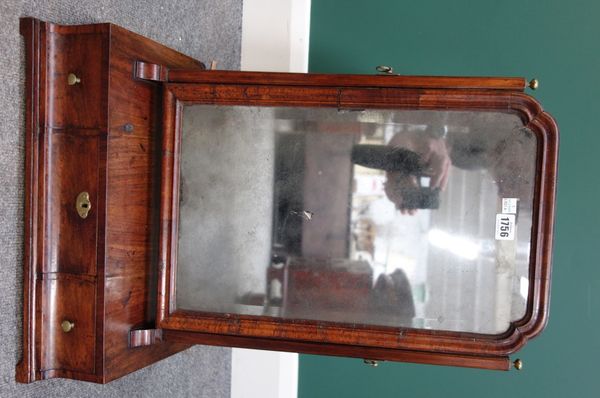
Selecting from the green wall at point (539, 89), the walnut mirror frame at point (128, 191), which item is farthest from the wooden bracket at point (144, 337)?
the green wall at point (539, 89)

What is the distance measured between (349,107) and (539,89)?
59 cm

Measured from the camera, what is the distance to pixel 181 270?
1.00m

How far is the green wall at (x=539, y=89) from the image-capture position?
127 cm

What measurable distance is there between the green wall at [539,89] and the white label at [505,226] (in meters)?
0.42

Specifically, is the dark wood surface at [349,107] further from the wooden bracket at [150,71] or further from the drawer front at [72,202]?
the drawer front at [72,202]

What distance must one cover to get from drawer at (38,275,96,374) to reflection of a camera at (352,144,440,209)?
0.50 meters

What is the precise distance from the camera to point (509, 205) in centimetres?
93

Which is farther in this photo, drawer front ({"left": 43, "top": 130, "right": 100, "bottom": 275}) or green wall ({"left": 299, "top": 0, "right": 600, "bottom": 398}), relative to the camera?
green wall ({"left": 299, "top": 0, "right": 600, "bottom": 398})

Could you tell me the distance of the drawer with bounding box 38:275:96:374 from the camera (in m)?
0.92

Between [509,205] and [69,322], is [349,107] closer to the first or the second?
[509,205]

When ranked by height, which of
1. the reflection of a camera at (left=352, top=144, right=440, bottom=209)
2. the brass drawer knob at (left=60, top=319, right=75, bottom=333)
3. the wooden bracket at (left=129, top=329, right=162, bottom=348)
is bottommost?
the wooden bracket at (left=129, top=329, right=162, bottom=348)

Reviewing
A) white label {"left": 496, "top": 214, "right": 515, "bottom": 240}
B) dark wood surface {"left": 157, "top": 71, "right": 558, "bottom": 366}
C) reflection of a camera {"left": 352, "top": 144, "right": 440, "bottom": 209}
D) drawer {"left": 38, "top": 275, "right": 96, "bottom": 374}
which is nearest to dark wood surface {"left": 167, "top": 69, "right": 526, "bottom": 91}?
dark wood surface {"left": 157, "top": 71, "right": 558, "bottom": 366}

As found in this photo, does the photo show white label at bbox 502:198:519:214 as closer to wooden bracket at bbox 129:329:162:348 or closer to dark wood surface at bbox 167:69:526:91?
dark wood surface at bbox 167:69:526:91

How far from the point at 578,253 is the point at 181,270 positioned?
2.93ft
